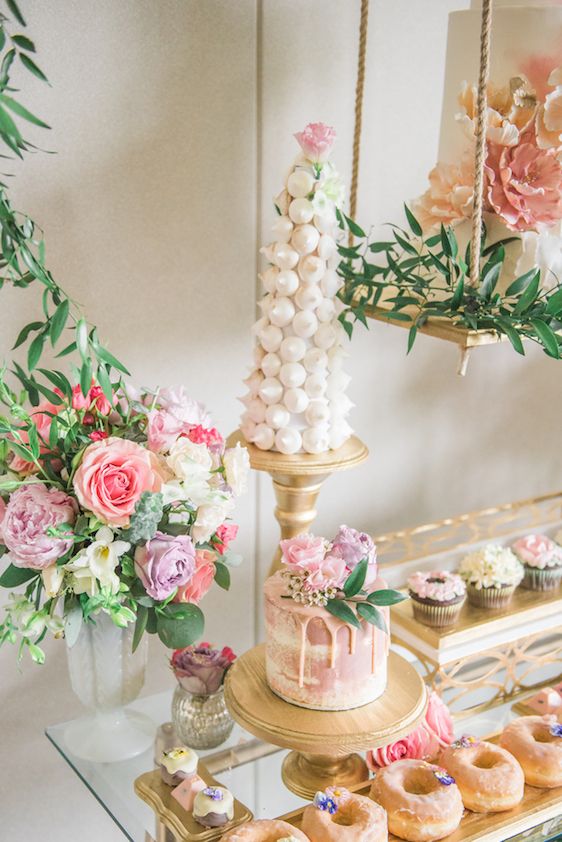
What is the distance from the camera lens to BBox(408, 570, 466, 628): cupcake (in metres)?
1.33

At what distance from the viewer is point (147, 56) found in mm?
1203

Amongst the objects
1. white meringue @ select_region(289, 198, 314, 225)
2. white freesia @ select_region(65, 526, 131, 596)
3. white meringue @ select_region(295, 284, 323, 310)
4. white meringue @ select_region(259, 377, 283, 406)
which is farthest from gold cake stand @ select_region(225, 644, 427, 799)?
white meringue @ select_region(289, 198, 314, 225)

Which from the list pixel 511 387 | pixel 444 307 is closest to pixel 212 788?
pixel 444 307

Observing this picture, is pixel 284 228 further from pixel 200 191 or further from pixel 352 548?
pixel 352 548

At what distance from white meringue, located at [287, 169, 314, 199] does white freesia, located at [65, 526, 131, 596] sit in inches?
18.4

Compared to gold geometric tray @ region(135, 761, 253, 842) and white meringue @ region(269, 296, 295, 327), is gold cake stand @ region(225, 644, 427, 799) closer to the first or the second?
gold geometric tray @ region(135, 761, 253, 842)

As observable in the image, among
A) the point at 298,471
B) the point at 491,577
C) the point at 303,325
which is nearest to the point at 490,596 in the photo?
the point at 491,577

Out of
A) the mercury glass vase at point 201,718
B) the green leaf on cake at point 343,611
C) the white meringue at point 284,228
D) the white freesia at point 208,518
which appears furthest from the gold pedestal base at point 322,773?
the white meringue at point 284,228

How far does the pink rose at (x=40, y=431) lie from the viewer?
40.1 inches

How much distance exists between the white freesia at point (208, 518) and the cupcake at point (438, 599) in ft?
1.45

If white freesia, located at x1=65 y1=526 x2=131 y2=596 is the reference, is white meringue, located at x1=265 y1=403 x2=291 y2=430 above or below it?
above

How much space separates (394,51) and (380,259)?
0.31 m

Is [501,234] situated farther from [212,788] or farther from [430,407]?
[212,788]

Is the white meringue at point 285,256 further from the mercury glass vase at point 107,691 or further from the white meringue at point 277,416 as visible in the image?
the mercury glass vase at point 107,691
